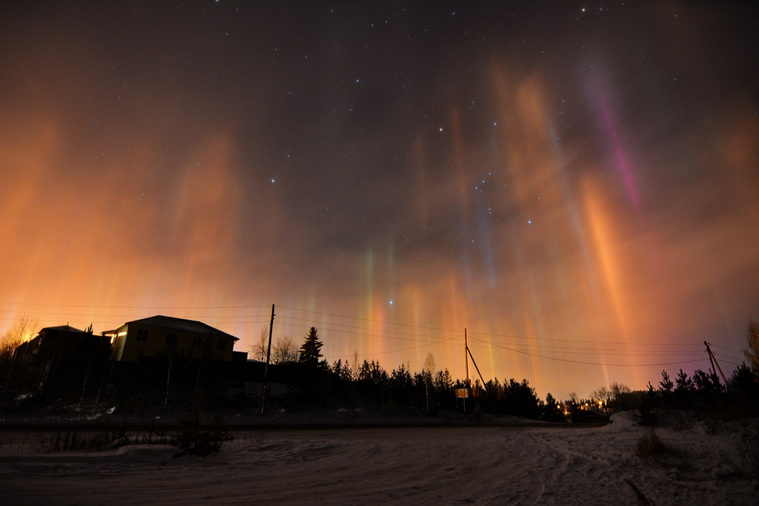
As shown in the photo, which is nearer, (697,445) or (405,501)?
(405,501)

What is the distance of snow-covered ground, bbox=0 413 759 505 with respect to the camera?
6273mm

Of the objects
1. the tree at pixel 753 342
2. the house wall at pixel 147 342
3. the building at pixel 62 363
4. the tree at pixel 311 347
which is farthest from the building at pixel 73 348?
the tree at pixel 753 342

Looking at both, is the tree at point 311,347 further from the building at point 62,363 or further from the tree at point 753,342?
the tree at point 753,342

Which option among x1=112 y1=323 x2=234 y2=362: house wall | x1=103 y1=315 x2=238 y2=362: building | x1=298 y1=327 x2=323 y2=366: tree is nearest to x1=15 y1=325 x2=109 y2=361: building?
x1=103 y1=315 x2=238 y2=362: building

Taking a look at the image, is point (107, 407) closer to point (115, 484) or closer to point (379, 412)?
point (379, 412)

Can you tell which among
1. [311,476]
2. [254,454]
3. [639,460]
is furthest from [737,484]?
[254,454]

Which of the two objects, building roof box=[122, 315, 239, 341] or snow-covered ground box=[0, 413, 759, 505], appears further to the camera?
building roof box=[122, 315, 239, 341]

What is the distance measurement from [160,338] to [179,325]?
3.37 meters

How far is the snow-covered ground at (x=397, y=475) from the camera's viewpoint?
627cm

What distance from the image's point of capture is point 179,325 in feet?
159

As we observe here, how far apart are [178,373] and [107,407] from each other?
605 centimetres

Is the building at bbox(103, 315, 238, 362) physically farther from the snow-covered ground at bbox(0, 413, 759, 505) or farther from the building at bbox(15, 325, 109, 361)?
the snow-covered ground at bbox(0, 413, 759, 505)

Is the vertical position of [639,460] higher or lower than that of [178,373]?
lower

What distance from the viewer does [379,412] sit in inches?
1396
